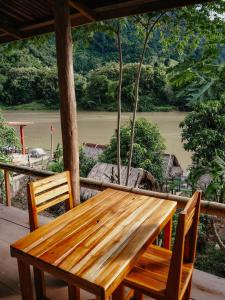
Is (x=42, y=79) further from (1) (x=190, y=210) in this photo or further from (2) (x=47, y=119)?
(1) (x=190, y=210)

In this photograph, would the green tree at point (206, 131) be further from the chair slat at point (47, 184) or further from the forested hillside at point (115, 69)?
the chair slat at point (47, 184)

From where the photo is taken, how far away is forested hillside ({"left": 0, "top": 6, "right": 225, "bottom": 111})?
2.16 m

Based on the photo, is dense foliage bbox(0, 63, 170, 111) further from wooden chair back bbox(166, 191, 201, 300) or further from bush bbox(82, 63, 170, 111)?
wooden chair back bbox(166, 191, 201, 300)

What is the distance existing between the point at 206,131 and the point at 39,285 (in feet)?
17.3

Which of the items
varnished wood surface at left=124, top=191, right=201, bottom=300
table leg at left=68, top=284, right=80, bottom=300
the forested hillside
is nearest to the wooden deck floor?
table leg at left=68, top=284, right=80, bottom=300

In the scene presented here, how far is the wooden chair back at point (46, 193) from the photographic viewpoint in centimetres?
150

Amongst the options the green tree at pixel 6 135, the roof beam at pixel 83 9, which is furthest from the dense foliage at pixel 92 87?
the roof beam at pixel 83 9

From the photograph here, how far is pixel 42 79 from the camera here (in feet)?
93.9

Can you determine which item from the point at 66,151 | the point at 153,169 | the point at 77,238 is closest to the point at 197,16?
the point at 66,151

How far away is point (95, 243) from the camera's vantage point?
1.19 metres

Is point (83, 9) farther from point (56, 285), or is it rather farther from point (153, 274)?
point (56, 285)

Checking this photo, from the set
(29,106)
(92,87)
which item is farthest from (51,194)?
(29,106)

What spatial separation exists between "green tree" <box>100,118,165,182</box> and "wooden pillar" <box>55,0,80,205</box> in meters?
6.14

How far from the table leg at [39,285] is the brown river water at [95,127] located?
1368cm
